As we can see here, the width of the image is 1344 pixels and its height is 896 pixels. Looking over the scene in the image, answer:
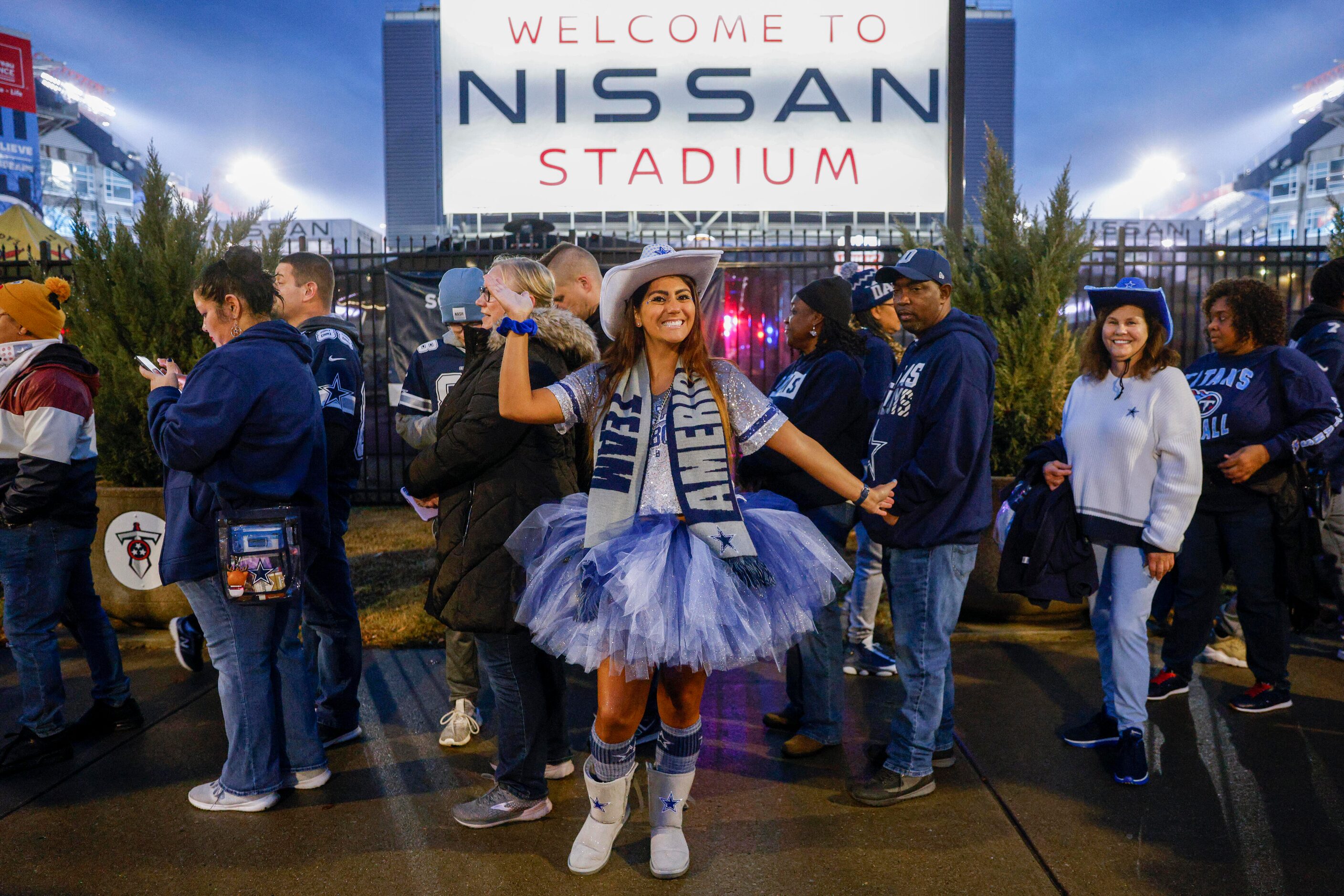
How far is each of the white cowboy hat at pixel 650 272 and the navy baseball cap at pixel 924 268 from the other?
38.3 inches

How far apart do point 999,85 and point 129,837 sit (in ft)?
117

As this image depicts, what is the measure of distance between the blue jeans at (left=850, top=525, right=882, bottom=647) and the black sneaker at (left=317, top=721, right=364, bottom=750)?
2685 mm

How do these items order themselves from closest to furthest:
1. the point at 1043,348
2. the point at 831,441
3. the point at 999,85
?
the point at 831,441 → the point at 1043,348 → the point at 999,85

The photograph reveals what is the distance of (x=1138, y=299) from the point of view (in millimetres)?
3445

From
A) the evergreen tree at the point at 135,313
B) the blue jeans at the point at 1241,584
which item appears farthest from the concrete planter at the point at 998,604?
the evergreen tree at the point at 135,313

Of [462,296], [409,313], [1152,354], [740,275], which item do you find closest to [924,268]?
[1152,354]

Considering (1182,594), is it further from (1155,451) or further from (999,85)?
(999,85)

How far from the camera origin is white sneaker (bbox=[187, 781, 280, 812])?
329 cm

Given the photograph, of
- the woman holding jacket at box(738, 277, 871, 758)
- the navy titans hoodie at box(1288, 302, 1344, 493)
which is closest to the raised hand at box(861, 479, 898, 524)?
the woman holding jacket at box(738, 277, 871, 758)

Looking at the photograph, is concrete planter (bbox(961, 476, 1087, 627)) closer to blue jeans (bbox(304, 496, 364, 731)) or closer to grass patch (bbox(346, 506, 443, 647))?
Result: grass patch (bbox(346, 506, 443, 647))

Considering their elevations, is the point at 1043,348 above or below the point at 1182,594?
above

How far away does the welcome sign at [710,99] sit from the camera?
10.1 m

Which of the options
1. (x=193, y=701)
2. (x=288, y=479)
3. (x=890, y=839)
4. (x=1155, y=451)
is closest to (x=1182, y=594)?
(x=1155, y=451)

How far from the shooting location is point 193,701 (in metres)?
4.41
